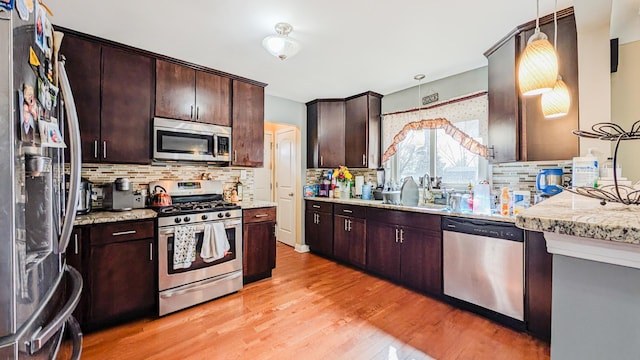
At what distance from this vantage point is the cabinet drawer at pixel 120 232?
209 centimetres

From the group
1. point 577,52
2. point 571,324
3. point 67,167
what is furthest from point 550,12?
point 67,167

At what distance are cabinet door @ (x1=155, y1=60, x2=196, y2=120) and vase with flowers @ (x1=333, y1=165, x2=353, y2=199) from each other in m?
2.13

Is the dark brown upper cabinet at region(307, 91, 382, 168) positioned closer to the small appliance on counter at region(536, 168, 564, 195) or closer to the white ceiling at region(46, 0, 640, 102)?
the white ceiling at region(46, 0, 640, 102)

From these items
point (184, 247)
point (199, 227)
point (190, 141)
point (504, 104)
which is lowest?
point (184, 247)

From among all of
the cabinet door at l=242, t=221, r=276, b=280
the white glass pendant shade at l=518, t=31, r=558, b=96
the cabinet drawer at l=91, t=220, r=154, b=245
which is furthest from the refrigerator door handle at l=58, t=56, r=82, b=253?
the white glass pendant shade at l=518, t=31, r=558, b=96

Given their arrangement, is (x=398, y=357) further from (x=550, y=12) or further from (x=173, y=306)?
(x=550, y=12)

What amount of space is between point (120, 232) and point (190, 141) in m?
1.10

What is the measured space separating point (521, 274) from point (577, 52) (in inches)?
66.7

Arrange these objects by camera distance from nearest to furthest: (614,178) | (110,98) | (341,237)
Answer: (614,178) → (110,98) → (341,237)

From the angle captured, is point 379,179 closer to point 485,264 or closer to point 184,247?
point 485,264

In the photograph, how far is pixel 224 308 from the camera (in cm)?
252

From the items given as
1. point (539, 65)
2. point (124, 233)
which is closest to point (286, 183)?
point (124, 233)

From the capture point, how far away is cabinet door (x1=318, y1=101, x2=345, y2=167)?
4.16m

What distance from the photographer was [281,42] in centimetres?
219
